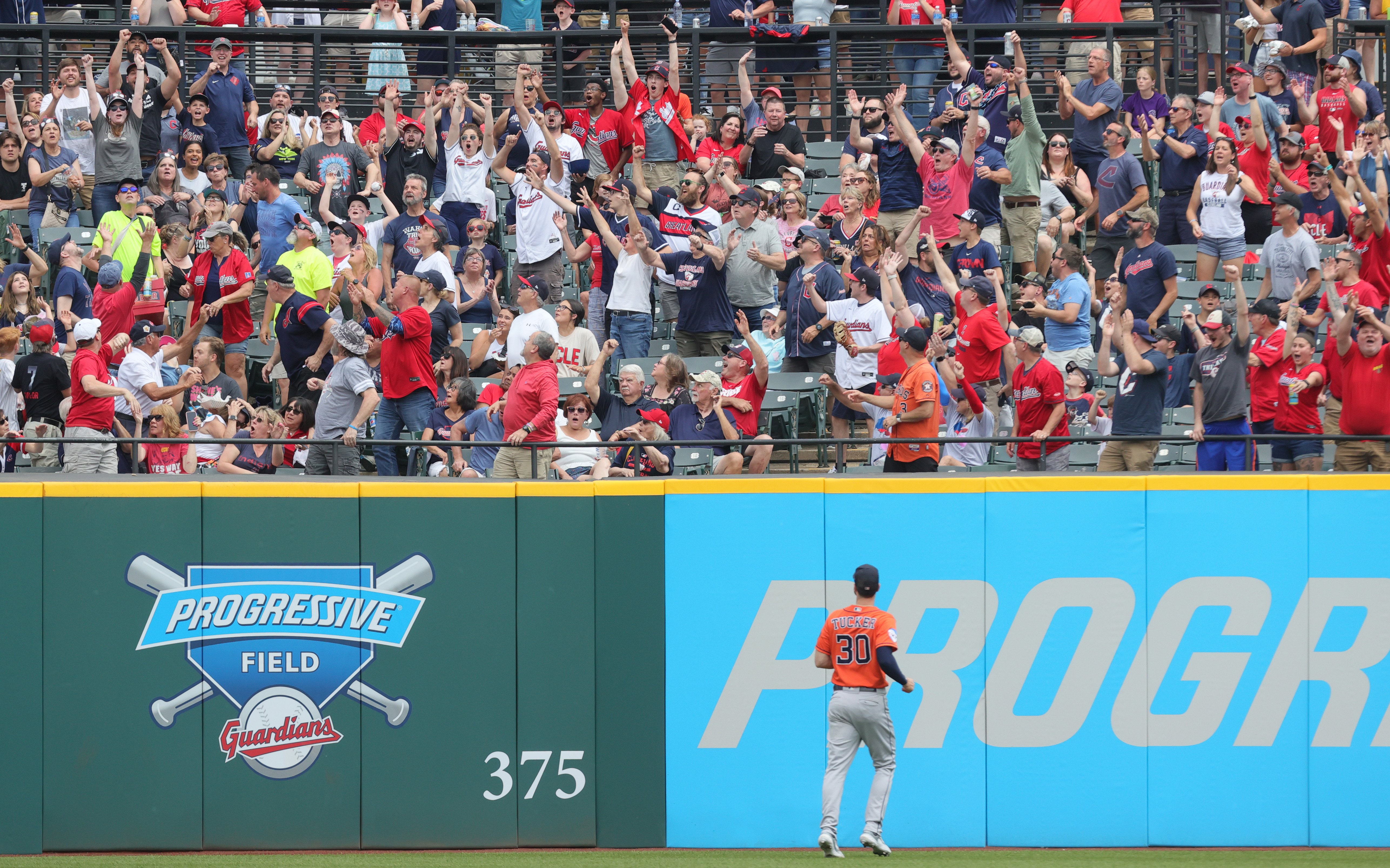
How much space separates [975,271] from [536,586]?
223 inches

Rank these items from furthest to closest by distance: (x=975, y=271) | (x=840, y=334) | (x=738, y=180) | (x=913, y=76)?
(x=913, y=76) → (x=738, y=180) → (x=975, y=271) → (x=840, y=334)

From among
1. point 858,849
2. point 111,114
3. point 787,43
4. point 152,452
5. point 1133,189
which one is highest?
point 787,43

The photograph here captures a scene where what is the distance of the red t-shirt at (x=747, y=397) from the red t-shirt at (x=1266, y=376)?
3.76m

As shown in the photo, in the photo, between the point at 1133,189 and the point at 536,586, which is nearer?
the point at 536,586

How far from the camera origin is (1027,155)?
1617 centimetres

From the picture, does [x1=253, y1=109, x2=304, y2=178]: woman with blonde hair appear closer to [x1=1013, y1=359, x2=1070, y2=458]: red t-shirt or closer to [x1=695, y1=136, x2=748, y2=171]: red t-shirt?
[x1=695, y1=136, x2=748, y2=171]: red t-shirt

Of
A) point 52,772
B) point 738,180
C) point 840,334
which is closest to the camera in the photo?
point 52,772

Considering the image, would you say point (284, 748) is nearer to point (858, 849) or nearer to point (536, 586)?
point (536, 586)

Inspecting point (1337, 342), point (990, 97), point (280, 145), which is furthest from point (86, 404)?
point (990, 97)

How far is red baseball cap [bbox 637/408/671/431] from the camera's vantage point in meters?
12.3

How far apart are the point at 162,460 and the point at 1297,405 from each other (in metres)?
8.48

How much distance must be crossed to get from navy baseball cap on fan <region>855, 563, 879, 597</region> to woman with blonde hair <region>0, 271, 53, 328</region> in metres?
8.81

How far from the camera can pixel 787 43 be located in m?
19.6

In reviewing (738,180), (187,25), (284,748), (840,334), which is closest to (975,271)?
(840,334)
